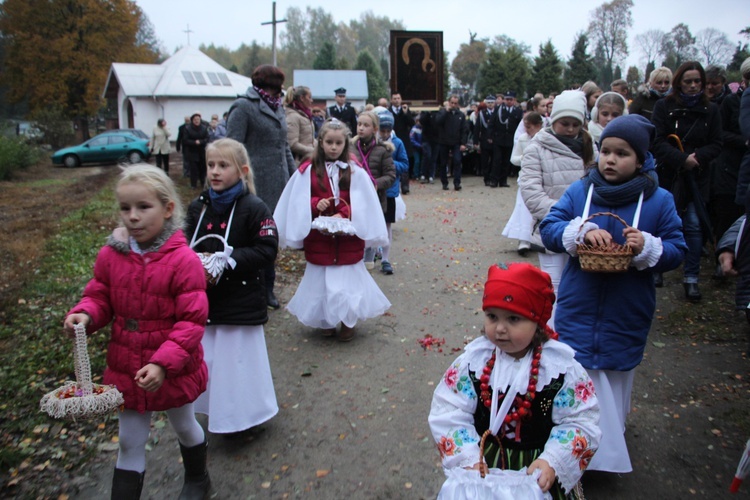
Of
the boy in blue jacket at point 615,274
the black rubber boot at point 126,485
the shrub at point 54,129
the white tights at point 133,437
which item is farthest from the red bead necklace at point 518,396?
the shrub at point 54,129

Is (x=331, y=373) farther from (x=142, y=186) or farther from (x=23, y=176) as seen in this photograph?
(x=23, y=176)

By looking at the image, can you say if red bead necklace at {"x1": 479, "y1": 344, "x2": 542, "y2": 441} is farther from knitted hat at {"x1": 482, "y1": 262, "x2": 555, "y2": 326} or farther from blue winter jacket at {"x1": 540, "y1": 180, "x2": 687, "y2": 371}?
blue winter jacket at {"x1": 540, "y1": 180, "x2": 687, "y2": 371}

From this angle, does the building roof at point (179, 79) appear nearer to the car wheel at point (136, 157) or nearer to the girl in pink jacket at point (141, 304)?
the car wheel at point (136, 157)

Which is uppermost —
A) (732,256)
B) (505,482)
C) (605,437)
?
(732,256)

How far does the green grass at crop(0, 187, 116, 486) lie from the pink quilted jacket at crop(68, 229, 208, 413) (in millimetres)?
1372

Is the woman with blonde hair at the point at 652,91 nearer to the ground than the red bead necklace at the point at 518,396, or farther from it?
farther from it

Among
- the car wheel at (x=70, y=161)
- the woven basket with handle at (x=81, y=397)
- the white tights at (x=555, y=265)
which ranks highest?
the white tights at (x=555, y=265)

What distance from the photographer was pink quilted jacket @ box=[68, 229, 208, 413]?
9.41 ft

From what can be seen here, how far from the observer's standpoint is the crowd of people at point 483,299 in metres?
2.38

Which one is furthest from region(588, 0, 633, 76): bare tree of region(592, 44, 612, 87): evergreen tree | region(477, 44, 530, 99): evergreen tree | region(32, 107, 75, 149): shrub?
region(32, 107, 75, 149): shrub

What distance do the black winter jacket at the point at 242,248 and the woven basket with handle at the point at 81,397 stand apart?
3.78 ft

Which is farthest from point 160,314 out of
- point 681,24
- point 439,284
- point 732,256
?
point 681,24

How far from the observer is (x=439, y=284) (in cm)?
770

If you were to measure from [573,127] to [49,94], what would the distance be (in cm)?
4762
